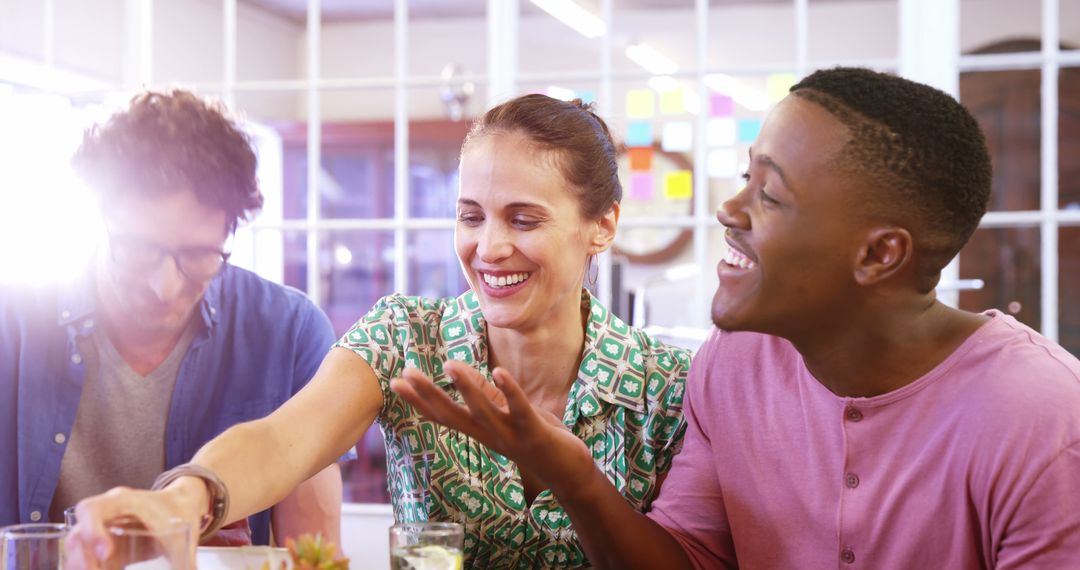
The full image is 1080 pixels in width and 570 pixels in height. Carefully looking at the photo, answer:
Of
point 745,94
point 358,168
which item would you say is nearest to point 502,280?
point 745,94

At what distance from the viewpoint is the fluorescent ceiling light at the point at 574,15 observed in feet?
24.5

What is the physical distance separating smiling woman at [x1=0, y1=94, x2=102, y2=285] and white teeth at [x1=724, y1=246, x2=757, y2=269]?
8.96ft

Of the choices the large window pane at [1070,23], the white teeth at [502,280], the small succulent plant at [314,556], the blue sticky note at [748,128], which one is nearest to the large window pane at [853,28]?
the large window pane at [1070,23]

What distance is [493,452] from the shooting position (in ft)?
5.49

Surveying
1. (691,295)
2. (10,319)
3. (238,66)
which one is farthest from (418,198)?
(10,319)

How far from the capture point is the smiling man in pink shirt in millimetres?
1218

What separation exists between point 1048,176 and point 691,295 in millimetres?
4434

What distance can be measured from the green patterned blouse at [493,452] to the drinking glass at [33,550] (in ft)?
2.00

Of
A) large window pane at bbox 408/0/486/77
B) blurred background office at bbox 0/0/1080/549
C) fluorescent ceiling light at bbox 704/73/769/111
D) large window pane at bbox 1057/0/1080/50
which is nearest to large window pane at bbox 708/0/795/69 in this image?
blurred background office at bbox 0/0/1080/549

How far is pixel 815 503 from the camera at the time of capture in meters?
1.40

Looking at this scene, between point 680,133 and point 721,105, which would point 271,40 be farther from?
point 721,105

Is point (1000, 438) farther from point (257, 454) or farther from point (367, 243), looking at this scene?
point (367, 243)

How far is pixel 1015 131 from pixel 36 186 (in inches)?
224

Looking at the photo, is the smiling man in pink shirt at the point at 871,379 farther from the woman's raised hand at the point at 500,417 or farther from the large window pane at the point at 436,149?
the large window pane at the point at 436,149
